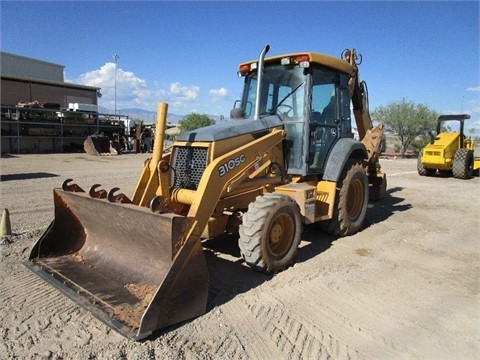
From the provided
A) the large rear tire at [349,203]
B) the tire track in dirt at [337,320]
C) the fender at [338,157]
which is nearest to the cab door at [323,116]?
the fender at [338,157]

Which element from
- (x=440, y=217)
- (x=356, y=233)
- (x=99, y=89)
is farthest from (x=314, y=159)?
(x=99, y=89)

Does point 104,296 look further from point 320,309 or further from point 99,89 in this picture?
point 99,89

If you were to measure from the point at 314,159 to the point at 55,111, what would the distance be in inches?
→ 875

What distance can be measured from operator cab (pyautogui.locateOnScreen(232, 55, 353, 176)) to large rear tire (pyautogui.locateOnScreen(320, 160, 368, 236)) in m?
0.45

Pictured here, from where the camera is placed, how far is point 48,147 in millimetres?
24297

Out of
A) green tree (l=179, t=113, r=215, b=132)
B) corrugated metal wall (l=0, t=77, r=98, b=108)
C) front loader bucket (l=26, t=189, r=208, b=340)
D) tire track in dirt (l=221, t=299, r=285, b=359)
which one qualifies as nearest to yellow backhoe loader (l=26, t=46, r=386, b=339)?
front loader bucket (l=26, t=189, r=208, b=340)

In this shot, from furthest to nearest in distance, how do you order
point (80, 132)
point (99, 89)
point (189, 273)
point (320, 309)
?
point (99, 89), point (80, 132), point (320, 309), point (189, 273)

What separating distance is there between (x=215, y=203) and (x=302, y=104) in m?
2.25

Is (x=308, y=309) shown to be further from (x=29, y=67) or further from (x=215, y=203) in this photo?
(x=29, y=67)

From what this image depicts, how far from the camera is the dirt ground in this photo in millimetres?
3152

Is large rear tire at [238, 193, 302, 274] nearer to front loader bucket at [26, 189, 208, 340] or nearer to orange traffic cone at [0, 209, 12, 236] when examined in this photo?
front loader bucket at [26, 189, 208, 340]

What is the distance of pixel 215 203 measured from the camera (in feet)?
13.9

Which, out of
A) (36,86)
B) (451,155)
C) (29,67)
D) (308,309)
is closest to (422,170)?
(451,155)

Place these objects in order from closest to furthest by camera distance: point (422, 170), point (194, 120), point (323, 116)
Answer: point (323, 116)
point (422, 170)
point (194, 120)
